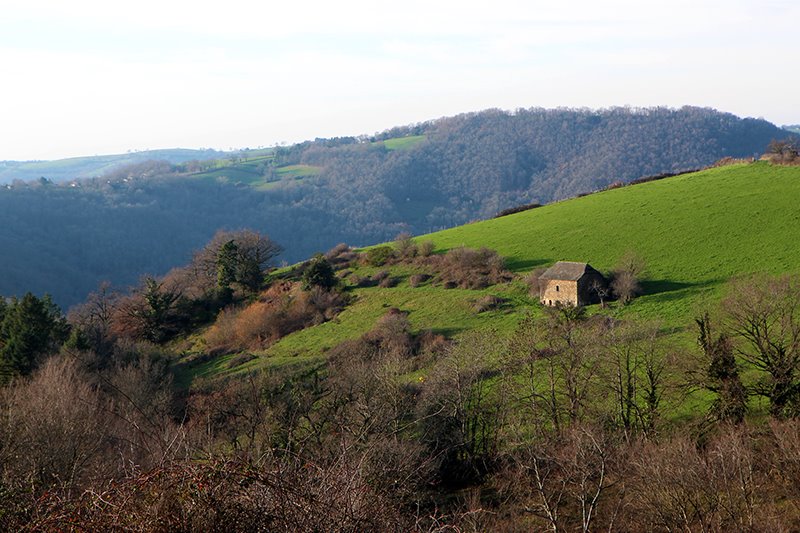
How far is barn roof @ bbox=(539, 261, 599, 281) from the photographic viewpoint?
4038cm

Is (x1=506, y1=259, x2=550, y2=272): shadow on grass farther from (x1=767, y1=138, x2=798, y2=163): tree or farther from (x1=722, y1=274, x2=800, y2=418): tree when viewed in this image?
(x1=767, y1=138, x2=798, y2=163): tree

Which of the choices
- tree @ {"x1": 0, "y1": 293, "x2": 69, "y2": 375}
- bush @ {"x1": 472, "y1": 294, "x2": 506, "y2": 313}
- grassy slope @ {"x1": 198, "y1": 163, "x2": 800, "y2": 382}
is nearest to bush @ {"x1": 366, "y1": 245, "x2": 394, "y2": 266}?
grassy slope @ {"x1": 198, "y1": 163, "x2": 800, "y2": 382}

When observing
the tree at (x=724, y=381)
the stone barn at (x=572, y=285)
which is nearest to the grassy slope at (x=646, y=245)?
the stone barn at (x=572, y=285)

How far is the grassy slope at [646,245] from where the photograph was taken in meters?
38.7

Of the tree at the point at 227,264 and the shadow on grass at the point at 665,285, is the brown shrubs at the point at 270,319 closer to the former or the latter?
the tree at the point at 227,264

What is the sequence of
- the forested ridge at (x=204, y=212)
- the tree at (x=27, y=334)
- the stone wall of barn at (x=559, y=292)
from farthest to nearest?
the forested ridge at (x=204, y=212) < the stone wall of barn at (x=559, y=292) < the tree at (x=27, y=334)

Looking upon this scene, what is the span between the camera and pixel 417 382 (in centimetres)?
2903

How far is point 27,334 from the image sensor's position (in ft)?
124

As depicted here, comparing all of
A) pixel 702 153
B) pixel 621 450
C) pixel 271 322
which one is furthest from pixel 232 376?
pixel 702 153

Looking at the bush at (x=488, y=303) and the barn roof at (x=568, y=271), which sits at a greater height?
the barn roof at (x=568, y=271)

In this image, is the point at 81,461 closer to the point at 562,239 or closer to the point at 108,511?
the point at 108,511

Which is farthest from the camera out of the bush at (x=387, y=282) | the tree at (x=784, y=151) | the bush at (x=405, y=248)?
the tree at (x=784, y=151)

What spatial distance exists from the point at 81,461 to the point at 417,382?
54.0 feet

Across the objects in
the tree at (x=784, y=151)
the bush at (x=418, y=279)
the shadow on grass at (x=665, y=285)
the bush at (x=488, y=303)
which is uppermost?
the tree at (x=784, y=151)
